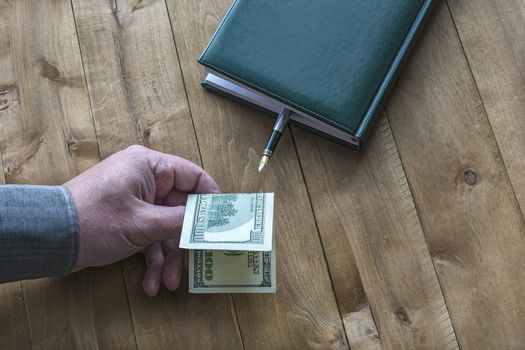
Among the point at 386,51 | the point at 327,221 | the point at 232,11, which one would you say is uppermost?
the point at 232,11

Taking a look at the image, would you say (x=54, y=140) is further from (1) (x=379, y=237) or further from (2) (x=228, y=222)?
(1) (x=379, y=237)

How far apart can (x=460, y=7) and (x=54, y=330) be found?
0.90 meters

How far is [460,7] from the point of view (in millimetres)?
1150

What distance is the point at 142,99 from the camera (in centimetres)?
115

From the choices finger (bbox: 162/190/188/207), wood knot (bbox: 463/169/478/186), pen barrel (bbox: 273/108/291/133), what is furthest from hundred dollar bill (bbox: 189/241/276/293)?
wood knot (bbox: 463/169/478/186)

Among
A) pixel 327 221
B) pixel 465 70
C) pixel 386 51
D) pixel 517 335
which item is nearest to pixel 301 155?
pixel 327 221

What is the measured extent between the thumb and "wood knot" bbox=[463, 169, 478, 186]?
48 centimetres

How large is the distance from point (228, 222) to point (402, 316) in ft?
1.08

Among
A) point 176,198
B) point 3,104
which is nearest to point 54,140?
point 3,104

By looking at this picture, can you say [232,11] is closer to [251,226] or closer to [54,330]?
[251,226]

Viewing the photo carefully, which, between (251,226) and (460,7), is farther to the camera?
(460,7)

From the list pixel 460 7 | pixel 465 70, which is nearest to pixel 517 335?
pixel 465 70

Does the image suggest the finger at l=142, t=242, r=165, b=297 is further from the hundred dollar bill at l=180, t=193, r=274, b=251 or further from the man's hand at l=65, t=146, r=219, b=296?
the hundred dollar bill at l=180, t=193, r=274, b=251

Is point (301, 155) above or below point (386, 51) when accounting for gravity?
below
